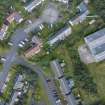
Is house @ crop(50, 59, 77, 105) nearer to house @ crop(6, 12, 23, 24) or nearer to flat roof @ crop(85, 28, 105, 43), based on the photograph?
flat roof @ crop(85, 28, 105, 43)

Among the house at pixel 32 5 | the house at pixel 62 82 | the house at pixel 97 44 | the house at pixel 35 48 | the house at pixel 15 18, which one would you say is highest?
the house at pixel 32 5

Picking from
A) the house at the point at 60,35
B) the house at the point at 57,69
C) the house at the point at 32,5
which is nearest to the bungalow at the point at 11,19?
the house at the point at 32,5

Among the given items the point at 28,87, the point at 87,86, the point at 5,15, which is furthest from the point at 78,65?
the point at 5,15

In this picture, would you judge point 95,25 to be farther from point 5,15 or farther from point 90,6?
point 5,15

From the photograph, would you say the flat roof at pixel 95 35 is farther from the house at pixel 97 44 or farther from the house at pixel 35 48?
the house at pixel 35 48

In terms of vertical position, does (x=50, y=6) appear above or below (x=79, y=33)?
above

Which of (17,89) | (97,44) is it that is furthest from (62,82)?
(97,44)
